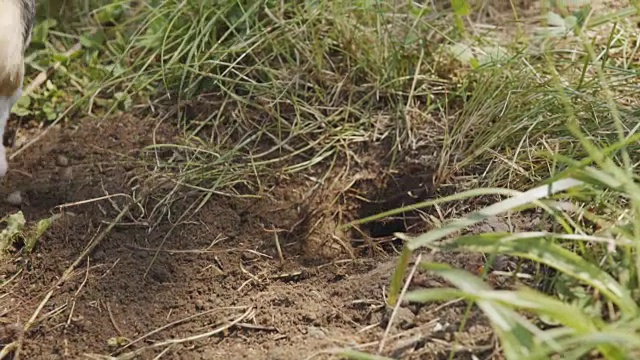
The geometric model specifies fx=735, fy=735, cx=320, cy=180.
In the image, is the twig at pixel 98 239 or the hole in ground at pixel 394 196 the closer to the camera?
the twig at pixel 98 239

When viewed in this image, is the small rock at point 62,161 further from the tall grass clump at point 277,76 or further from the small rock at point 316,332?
the small rock at point 316,332

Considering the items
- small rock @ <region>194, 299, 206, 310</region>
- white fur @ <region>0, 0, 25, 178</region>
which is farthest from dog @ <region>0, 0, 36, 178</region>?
small rock @ <region>194, 299, 206, 310</region>

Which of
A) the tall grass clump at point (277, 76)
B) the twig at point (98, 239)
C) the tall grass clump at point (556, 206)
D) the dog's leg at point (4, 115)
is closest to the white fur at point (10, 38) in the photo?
the dog's leg at point (4, 115)

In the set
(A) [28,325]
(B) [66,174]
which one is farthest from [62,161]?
(A) [28,325]

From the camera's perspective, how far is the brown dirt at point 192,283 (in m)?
1.71

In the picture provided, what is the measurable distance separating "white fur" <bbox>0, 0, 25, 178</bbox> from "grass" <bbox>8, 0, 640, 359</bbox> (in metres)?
0.26

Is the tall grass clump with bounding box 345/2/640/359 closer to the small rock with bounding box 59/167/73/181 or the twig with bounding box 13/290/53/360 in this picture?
the twig with bounding box 13/290/53/360

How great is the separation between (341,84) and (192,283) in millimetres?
921

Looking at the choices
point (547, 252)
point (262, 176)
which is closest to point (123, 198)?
point (262, 176)

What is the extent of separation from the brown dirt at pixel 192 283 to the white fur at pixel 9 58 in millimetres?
173

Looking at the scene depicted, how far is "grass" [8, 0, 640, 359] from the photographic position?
7.21 feet

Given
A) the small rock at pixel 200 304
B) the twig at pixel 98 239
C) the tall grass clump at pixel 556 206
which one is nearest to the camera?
the tall grass clump at pixel 556 206

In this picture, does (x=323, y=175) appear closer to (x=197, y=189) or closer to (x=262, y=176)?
(x=262, y=176)

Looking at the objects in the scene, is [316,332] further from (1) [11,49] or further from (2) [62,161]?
(1) [11,49]
